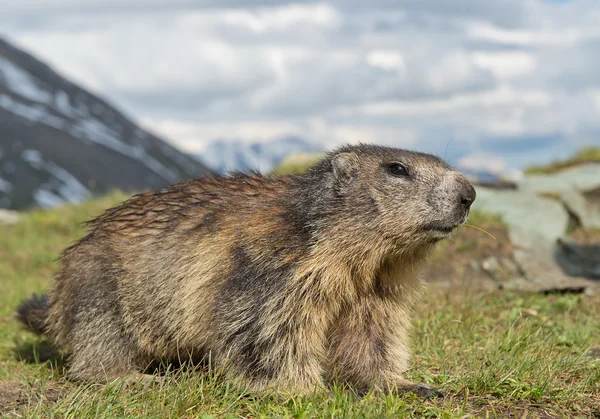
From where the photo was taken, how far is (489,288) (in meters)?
8.44

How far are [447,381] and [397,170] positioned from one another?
4.91ft

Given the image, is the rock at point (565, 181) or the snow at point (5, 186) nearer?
the rock at point (565, 181)

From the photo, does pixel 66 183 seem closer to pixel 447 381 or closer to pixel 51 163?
pixel 51 163

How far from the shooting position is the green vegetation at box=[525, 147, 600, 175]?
695 inches

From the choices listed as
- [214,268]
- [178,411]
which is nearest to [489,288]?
[214,268]

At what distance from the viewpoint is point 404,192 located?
4801 millimetres

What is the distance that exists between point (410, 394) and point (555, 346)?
6.75ft

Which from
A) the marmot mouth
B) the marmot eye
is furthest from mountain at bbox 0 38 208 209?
the marmot mouth

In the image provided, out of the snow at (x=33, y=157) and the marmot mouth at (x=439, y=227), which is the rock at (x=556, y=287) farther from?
the snow at (x=33, y=157)

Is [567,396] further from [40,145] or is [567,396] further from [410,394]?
[40,145]

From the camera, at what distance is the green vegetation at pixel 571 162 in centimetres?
1766

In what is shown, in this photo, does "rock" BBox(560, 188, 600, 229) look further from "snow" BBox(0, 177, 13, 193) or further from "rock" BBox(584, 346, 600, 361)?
"snow" BBox(0, 177, 13, 193)

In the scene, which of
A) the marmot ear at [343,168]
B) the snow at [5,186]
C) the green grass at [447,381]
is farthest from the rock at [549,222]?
the snow at [5,186]

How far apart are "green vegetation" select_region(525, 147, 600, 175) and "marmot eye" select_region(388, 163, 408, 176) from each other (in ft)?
44.8
